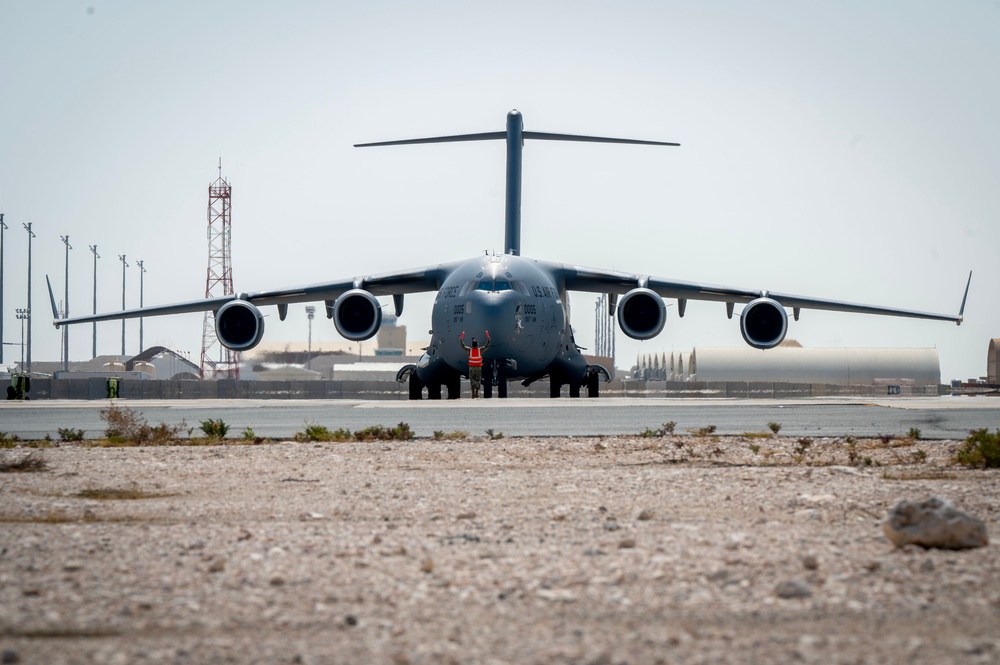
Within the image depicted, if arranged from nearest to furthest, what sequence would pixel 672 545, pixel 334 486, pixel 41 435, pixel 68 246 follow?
pixel 672 545, pixel 334 486, pixel 41 435, pixel 68 246

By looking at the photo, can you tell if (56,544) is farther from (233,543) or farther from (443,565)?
(443,565)

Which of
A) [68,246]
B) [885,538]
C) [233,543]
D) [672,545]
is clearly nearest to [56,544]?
[233,543]

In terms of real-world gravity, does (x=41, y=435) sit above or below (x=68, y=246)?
below

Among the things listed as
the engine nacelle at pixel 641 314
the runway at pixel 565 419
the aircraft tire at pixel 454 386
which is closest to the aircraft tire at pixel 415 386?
the aircraft tire at pixel 454 386

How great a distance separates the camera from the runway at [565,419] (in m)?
11.1

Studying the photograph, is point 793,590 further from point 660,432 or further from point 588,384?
point 588,384

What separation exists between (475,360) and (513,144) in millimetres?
8524

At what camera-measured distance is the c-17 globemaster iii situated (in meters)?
20.9

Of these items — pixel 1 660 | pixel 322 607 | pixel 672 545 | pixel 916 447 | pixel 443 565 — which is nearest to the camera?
pixel 1 660

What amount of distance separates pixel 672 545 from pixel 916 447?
5.33 m

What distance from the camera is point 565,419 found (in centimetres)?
1241

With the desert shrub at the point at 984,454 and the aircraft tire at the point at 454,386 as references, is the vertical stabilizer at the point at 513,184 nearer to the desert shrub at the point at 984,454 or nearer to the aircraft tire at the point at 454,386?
the aircraft tire at the point at 454,386

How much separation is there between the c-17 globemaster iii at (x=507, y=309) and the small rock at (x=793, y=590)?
16.6m

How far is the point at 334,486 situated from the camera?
22.4 ft
